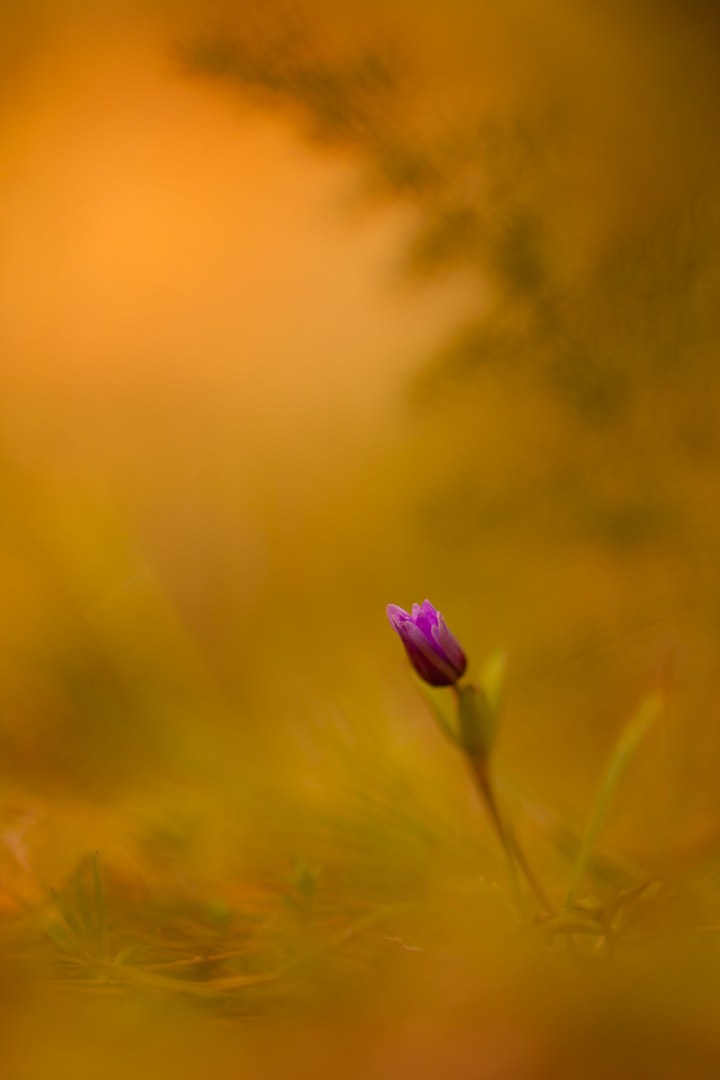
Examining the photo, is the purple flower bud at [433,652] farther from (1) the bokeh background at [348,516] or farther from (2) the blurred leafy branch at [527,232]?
(2) the blurred leafy branch at [527,232]

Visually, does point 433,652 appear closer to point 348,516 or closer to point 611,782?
point 611,782

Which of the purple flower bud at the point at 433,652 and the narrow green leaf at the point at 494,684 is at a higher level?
the purple flower bud at the point at 433,652

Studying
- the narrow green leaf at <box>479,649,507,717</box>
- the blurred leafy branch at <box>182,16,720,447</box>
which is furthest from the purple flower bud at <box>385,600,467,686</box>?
the blurred leafy branch at <box>182,16,720,447</box>

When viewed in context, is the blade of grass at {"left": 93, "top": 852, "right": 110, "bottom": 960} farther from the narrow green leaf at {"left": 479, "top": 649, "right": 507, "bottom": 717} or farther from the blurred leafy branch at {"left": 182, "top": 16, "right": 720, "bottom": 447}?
the blurred leafy branch at {"left": 182, "top": 16, "right": 720, "bottom": 447}

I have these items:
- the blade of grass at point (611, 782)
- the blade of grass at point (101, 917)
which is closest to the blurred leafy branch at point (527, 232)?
the blade of grass at point (611, 782)

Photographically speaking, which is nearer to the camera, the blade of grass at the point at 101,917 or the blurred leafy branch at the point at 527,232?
the blade of grass at the point at 101,917

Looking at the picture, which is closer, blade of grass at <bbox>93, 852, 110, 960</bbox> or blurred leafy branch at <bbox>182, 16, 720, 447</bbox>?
blade of grass at <bbox>93, 852, 110, 960</bbox>
